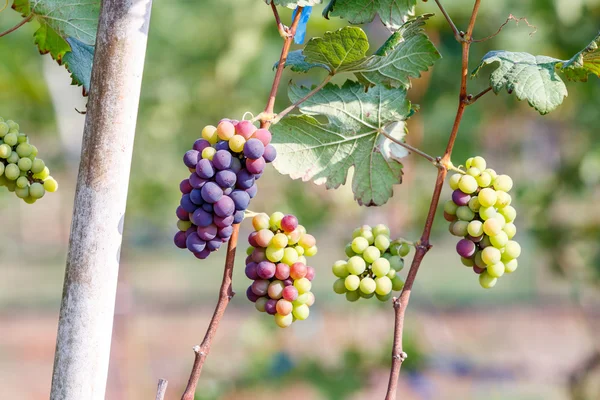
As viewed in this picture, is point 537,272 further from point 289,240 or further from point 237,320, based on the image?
point 289,240

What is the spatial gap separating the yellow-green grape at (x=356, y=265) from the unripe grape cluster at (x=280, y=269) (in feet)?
0.15

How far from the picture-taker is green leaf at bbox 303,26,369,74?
645 millimetres

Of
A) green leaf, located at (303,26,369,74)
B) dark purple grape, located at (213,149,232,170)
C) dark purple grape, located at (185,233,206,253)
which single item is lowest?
dark purple grape, located at (185,233,206,253)

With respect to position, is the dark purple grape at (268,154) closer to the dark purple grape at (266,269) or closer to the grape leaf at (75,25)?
the dark purple grape at (266,269)

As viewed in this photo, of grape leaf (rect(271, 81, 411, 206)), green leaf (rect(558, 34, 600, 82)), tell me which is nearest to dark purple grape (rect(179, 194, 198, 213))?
grape leaf (rect(271, 81, 411, 206))

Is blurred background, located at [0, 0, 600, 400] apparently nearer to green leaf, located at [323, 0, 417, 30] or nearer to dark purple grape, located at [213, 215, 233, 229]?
green leaf, located at [323, 0, 417, 30]

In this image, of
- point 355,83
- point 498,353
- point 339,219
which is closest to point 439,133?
point 339,219

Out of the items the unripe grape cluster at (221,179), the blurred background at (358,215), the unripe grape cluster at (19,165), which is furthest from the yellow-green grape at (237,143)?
the blurred background at (358,215)

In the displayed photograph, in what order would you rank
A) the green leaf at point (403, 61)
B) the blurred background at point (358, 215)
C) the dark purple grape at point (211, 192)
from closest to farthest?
the dark purple grape at point (211, 192)
the green leaf at point (403, 61)
the blurred background at point (358, 215)

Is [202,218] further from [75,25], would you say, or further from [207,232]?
[75,25]

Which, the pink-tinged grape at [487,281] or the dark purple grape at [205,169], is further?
the pink-tinged grape at [487,281]

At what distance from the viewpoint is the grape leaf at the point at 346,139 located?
709 millimetres

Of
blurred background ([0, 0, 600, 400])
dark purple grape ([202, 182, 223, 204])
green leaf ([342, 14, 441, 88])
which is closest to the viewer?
dark purple grape ([202, 182, 223, 204])

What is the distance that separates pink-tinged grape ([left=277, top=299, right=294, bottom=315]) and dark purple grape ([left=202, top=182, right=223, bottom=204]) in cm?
13
